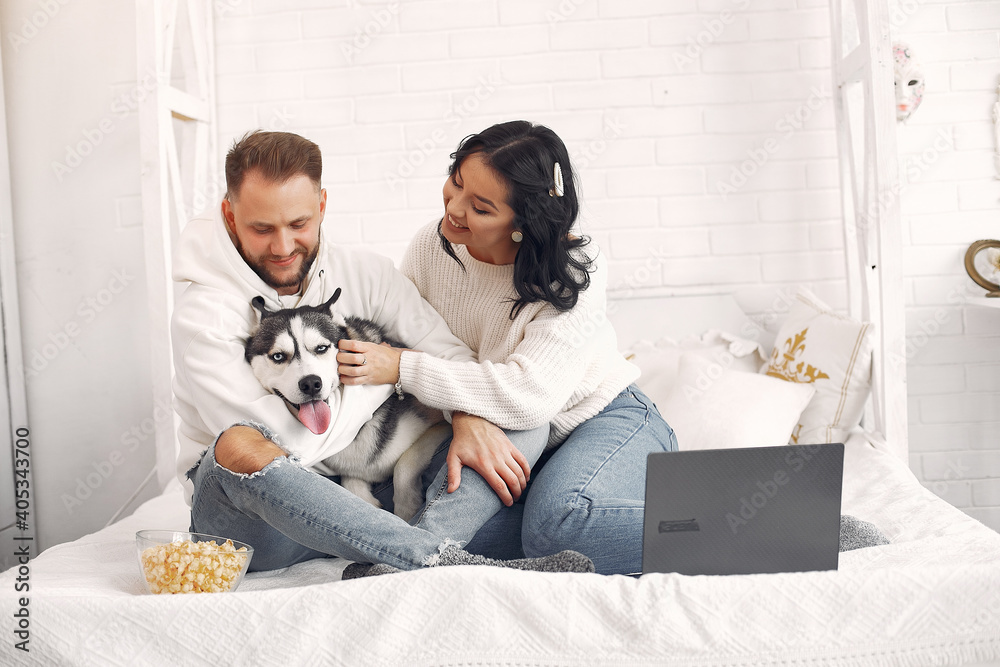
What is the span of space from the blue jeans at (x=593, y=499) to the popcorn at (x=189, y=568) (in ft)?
1.46

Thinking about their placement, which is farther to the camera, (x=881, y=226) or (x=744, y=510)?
(x=881, y=226)

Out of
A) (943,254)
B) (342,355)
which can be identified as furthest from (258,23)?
(943,254)

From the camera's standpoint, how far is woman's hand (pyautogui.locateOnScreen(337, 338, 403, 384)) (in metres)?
1.39

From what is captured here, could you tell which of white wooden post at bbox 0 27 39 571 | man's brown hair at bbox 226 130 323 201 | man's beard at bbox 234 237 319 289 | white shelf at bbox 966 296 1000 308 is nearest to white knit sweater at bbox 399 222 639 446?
man's beard at bbox 234 237 319 289

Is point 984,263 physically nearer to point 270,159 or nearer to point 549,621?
point 549,621

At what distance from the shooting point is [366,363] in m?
1.41

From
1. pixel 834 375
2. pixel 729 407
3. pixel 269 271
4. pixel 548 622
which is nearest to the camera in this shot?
pixel 548 622

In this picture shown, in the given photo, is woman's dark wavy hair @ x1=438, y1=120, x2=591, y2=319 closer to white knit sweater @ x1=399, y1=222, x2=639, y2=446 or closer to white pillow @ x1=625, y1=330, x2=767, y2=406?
white knit sweater @ x1=399, y1=222, x2=639, y2=446

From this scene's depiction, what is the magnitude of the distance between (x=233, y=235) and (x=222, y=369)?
0.28 metres

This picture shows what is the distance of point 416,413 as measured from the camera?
60.1 inches

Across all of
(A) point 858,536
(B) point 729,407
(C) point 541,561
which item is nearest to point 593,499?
(C) point 541,561

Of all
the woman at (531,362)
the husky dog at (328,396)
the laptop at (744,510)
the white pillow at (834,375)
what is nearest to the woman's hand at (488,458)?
the woman at (531,362)

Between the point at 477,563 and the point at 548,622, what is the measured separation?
199mm

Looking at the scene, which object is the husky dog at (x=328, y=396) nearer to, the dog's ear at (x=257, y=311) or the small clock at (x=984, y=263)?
the dog's ear at (x=257, y=311)
